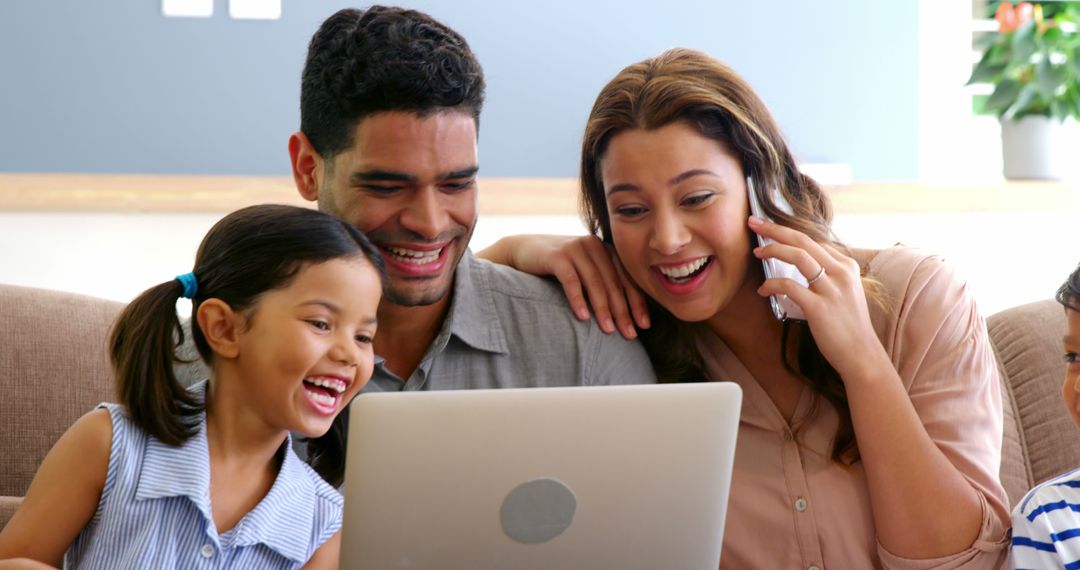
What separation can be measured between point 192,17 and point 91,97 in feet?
0.98

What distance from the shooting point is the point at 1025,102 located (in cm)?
328

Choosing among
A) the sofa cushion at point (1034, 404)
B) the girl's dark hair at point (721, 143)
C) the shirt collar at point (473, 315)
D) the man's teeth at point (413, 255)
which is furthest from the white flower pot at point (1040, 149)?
the man's teeth at point (413, 255)

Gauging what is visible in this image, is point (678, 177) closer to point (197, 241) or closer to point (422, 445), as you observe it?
point (422, 445)

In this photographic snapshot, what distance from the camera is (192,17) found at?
284cm

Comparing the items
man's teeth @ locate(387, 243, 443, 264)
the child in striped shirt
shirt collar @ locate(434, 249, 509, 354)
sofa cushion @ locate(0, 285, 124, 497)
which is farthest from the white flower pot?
sofa cushion @ locate(0, 285, 124, 497)

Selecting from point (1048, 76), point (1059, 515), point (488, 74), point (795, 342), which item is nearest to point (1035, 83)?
point (1048, 76)

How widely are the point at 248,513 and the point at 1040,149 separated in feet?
8.52

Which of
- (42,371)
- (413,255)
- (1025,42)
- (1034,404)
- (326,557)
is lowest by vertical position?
(1034,404)

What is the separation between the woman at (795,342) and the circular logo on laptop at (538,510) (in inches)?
22.0

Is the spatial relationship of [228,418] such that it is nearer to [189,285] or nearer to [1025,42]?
[189,285]

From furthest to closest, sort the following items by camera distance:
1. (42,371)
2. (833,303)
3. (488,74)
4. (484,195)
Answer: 1. (488,74)
2. (484,195)
3. (42,371)
4. (833,303)

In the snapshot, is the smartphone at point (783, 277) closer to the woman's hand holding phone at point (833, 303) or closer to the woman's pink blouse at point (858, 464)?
the woman's hand holding phone at point (833, 303)

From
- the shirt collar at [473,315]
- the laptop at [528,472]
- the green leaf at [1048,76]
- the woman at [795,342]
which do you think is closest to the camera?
the laptop at [528,472]

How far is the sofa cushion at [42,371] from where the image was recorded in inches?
75.6
